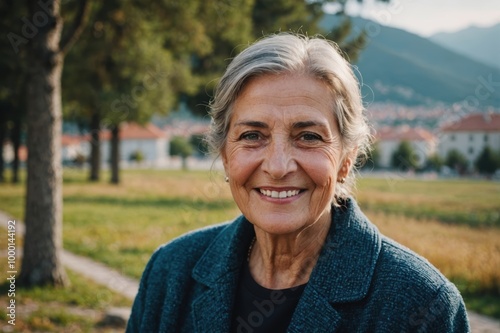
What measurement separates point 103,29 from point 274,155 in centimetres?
758

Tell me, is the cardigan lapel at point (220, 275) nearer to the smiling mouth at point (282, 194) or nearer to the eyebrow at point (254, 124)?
the smiling mouth at point (282, 194)

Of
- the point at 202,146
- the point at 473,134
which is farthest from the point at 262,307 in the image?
the point at 473,134

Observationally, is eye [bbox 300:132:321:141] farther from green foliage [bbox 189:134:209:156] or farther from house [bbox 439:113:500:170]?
house [bbox 439:113:500:170]

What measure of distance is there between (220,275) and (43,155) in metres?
5.10

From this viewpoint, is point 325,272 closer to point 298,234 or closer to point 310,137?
point 298,234

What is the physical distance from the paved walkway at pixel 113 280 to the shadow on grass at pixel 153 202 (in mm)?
9183

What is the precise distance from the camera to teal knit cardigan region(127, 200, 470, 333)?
1902 mm

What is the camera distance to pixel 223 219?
14.7m

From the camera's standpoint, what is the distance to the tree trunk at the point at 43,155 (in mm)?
6602

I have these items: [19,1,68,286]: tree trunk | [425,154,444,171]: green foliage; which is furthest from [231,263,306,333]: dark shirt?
[425,154,444,171]: green foliage

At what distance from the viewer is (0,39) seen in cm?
857

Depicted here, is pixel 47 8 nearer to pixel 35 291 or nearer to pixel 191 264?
pixel 35 291

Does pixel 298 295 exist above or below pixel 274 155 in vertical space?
below

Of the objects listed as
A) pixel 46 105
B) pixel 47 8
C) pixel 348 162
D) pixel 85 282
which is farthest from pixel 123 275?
pixel 348 162
